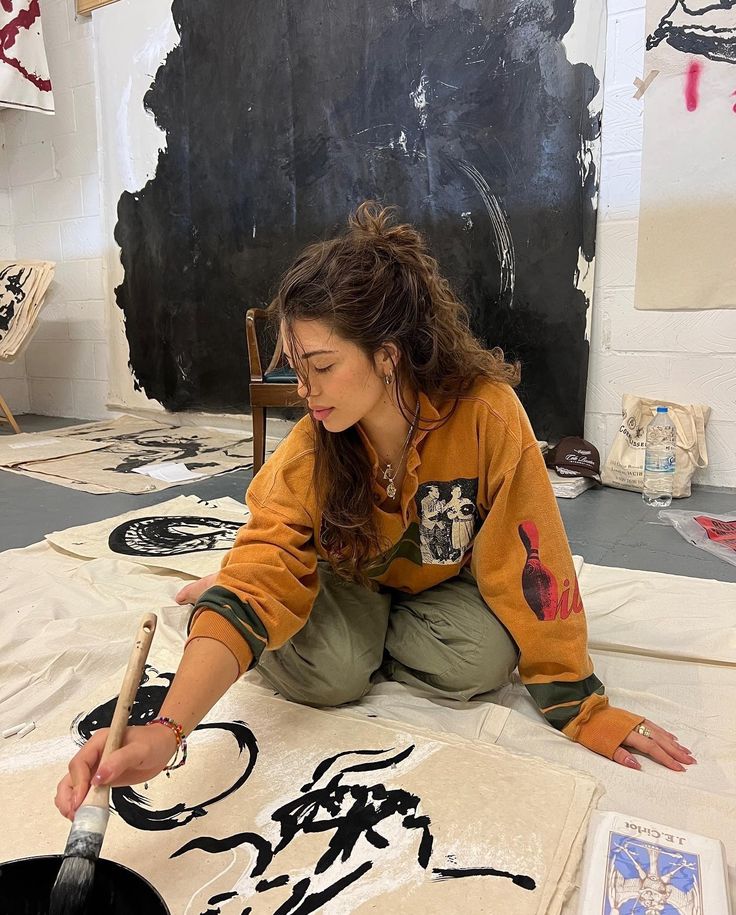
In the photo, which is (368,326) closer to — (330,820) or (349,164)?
(330,820)

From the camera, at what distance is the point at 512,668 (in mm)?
1132

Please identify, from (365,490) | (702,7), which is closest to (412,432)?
(365,490)

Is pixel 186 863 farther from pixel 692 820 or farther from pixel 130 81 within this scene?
pixel 130 81

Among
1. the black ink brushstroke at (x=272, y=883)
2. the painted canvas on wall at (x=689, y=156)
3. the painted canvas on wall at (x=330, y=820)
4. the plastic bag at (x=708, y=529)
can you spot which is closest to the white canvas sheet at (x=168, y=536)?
the painted canvas on wall at (x=330, y=820)

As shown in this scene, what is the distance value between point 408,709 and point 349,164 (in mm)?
2581

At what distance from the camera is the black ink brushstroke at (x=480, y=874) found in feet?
2.48

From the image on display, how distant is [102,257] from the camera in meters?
4.09

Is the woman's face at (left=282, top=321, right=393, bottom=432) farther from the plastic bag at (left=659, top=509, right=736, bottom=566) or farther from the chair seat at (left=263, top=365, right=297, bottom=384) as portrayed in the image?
the chair seat at (left=263, top=365, right=297, bottom=384)

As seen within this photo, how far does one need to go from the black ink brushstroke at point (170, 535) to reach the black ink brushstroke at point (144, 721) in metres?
0.66

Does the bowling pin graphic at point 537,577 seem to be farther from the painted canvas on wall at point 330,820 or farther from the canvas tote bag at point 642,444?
the canvas tote bag at point 642,444

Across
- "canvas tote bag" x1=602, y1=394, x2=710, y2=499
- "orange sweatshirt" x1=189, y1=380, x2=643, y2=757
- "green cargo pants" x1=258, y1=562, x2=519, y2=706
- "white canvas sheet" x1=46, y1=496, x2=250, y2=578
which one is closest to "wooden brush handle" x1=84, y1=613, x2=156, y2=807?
Answer: "orange sweatshirt" x1=189, y1=380, x2=643, y2=757

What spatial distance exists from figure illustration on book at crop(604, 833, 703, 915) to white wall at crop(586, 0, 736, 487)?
6.65ft

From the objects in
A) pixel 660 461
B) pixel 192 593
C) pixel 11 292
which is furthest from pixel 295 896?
pixel 11 292

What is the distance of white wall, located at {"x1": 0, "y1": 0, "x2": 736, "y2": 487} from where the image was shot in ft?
8.14
